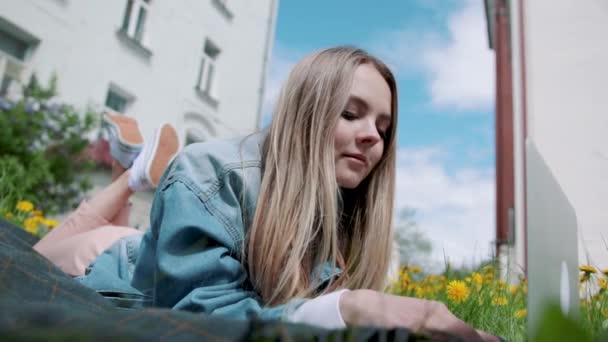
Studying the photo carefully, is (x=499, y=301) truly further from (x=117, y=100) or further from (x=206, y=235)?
(x=117, y=100)

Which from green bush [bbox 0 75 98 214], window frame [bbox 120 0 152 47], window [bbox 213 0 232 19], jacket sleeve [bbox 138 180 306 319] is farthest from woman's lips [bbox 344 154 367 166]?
window [bbox 213 0 232 19]

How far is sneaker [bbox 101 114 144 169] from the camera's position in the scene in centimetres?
202

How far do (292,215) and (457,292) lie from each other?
1.76 feet

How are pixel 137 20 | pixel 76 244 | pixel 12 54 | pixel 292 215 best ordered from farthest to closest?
pixel 137 20, pixel 12 54, pixel 76 244, pixel 292 215

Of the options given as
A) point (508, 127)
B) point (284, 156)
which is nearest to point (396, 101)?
point (284, 156)

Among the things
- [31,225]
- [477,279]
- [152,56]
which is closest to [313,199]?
[477,279]

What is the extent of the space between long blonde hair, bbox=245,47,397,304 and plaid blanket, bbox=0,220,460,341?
30 centimetres

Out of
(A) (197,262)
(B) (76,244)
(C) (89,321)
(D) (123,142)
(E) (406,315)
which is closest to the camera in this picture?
(C) (89,321)

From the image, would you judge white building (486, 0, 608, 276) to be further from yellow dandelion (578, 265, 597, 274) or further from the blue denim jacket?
the blue denim jacket

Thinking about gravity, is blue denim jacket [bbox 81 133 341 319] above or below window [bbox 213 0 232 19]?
below

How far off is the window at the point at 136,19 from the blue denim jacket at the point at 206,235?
18.3ft

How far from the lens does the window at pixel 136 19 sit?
6.21 m

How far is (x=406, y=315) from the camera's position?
611mm

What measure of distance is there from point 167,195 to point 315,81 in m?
0.41
